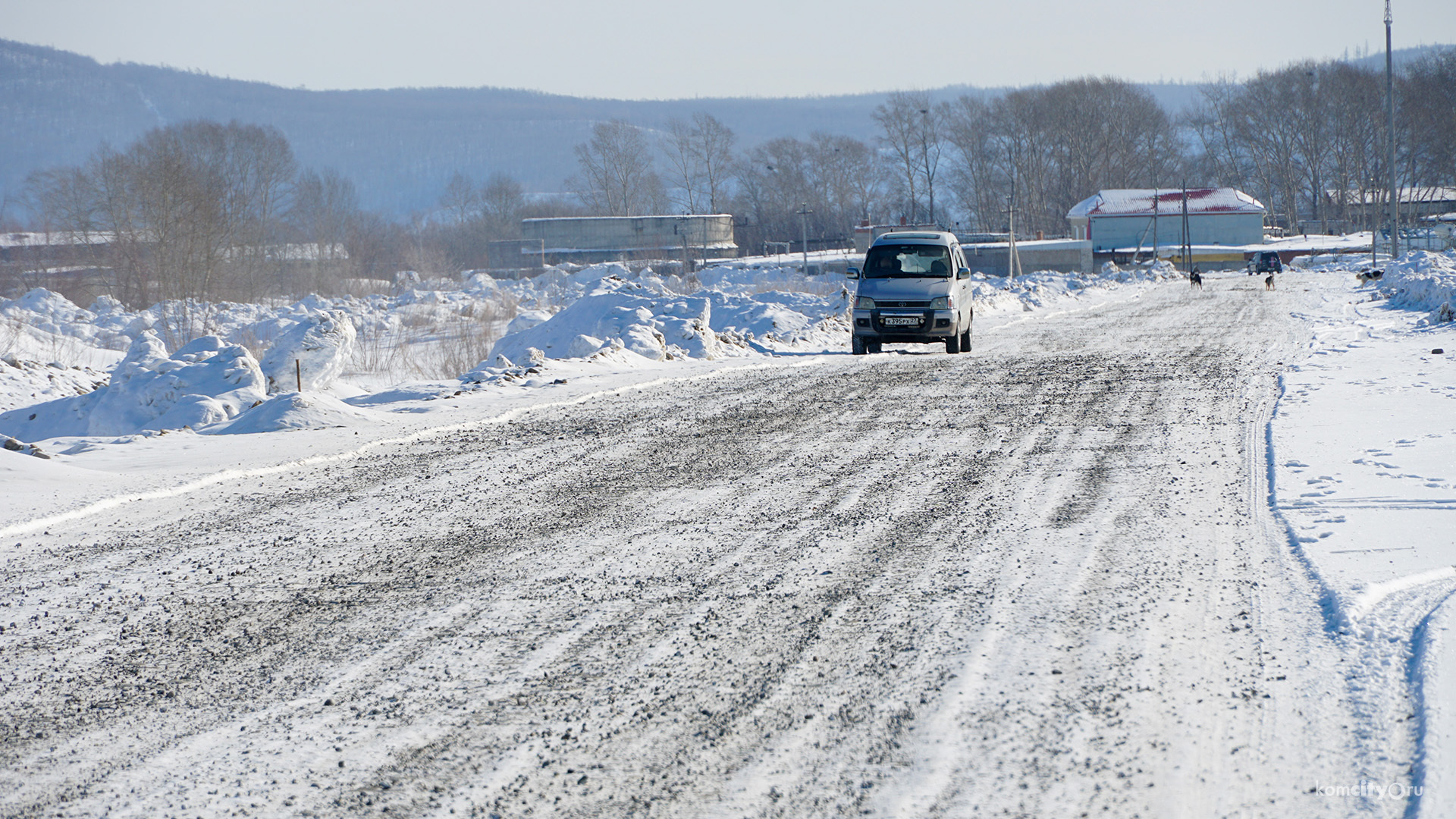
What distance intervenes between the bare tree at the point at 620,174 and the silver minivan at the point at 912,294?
113518mm

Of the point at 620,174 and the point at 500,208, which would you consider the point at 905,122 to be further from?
the point at 500,208

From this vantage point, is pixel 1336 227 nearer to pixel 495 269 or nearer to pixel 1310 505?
pixel 495 269

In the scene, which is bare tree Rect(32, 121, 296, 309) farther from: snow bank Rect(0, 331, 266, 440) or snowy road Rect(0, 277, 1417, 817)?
snowy road Rect(0, 277, 1417, 817)

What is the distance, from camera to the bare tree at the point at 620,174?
133 m

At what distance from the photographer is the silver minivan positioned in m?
20.0

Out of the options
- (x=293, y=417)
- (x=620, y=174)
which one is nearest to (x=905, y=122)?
(x=620, y=174)

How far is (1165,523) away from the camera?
655cm

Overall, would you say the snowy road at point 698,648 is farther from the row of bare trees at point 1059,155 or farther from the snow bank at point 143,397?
the row of bare trees at point 1059,155

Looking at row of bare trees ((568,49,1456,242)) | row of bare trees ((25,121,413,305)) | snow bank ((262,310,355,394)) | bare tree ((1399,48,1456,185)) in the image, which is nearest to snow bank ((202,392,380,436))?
snow bank ((262,310,355,394))

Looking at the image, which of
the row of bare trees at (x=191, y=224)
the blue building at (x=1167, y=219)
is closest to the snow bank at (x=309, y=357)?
the row of bare trees at (x=191, y=224)

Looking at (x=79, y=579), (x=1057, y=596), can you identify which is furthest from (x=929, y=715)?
(x=79, y=579)

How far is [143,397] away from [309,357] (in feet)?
8.51

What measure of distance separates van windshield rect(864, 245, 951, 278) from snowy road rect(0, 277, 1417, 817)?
11.6 m

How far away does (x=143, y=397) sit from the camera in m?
15.9
